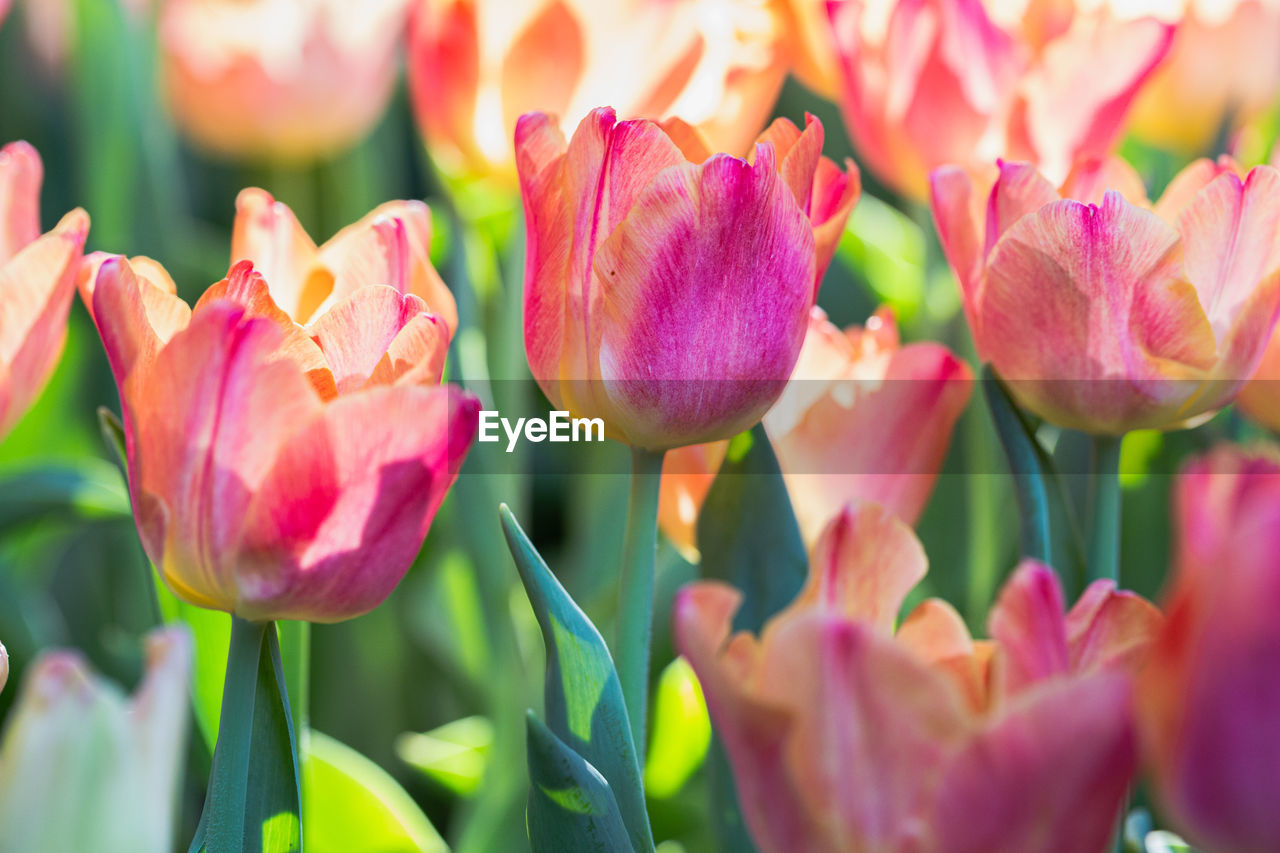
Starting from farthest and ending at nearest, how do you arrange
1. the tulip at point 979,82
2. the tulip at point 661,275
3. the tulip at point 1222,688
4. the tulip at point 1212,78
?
the tulip at point 1212,78 → the tulip at point 979,82 → the tulip at point 661,275 → the tulip at point 1222,688

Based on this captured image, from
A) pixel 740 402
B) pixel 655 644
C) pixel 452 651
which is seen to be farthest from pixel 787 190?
pixel 452 651

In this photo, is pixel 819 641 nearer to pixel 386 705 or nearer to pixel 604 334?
pixel 604 334

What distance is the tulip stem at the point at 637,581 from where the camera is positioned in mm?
327

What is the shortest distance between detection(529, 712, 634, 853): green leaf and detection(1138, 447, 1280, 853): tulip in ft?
0.40

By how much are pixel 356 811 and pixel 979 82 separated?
348 mm

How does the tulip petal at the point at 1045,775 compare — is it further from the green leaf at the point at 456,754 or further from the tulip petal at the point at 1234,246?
the green leaf at the point at 456,754

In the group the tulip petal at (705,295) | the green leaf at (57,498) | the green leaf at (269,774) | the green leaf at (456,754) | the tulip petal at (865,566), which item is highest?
the tulip petal at (705,295)

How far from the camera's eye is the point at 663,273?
29cm

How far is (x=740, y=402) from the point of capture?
11.9 inches

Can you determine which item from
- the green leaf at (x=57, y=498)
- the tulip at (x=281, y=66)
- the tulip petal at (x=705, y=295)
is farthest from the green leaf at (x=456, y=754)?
the tulip at (x=281, y=66)

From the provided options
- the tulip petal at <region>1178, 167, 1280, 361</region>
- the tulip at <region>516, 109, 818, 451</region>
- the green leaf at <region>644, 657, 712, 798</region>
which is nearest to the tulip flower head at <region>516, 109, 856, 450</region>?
the tulip at <region>516, 109, 818, 451</region>

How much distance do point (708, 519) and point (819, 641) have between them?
15 centimetres

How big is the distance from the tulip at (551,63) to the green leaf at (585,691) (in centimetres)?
24

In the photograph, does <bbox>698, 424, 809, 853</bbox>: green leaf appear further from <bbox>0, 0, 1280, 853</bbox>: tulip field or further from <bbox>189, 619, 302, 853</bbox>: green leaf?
<bbox>189, 619, 302, 853</bbox>: green leaf
